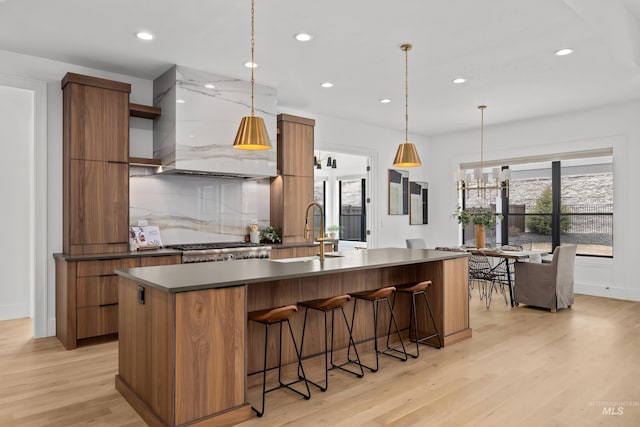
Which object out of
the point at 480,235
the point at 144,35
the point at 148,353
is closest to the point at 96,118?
the point at 144,35

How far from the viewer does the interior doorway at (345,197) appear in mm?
10188

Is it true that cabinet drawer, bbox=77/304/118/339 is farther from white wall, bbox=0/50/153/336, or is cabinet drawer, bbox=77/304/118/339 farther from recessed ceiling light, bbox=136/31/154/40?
recessed ceiling light, bbox=136/31/154/40

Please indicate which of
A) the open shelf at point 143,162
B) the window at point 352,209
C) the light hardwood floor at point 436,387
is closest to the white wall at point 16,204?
the light hardwood floor at point 436,387

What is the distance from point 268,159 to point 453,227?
4.50m

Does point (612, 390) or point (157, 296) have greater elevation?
point (157, 296)

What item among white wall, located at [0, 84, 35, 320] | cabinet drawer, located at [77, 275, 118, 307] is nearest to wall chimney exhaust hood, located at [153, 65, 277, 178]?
cabinet drawer, located at [77, 275, 118, 307]

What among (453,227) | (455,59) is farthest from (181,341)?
(453,227)

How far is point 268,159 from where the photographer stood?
533 centimetres

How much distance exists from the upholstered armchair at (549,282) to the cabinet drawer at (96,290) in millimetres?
4975

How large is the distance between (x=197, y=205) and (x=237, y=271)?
8.65ft

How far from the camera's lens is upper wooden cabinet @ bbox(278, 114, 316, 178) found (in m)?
5.71

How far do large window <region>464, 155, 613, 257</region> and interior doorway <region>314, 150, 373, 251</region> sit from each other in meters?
3.08

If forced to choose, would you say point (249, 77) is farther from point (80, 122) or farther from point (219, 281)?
point (219, 281)

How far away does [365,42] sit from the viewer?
397 cm
